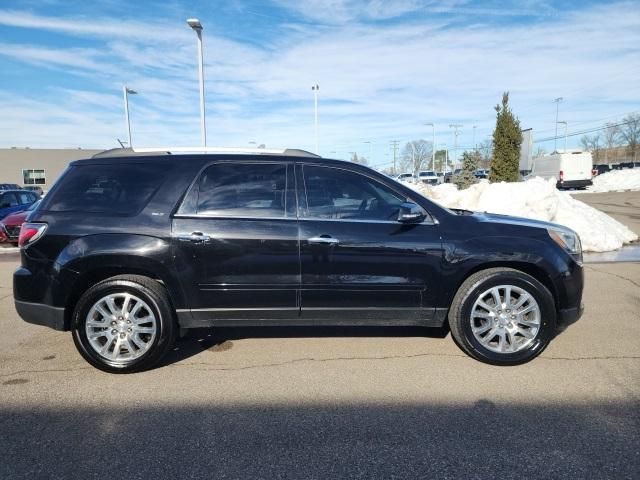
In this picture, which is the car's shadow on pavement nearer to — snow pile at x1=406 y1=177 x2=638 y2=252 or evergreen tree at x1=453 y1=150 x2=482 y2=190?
snow pile at x1=406 y1=177 x2=638 y2=252

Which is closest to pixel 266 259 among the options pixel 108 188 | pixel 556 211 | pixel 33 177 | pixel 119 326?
pixel 119 326

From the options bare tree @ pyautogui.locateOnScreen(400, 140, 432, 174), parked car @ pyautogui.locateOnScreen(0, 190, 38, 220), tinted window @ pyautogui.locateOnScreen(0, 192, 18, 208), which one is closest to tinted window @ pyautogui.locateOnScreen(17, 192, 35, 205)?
parked car @ pyautogui.locateOnScreen(0, 190, 38, 220)

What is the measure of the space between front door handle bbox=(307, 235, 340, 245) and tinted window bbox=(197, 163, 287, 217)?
34 centimetres

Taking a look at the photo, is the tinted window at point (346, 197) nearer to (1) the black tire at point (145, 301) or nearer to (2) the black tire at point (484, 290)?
(2) the black tire at point (484, 290)

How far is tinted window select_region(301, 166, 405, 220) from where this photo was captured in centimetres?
389

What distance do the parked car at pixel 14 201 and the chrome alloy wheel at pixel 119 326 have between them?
10.6 m

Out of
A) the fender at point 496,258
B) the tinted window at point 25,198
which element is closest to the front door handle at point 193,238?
the fender at point 496,258

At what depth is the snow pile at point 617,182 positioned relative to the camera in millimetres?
33469

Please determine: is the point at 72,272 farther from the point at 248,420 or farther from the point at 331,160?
the point at 331,160

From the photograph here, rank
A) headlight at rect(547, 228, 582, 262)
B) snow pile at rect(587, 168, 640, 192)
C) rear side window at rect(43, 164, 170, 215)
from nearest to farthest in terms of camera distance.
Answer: rear side window at rect(43, 164, 170, 215) → headlight at rect(547, 228, 582, 262) → snow pile at rect(587, 168, 640, 192)

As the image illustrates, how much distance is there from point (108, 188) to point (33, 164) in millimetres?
62044

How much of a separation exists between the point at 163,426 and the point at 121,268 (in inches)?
57.2

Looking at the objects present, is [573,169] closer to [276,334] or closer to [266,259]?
[276,334]

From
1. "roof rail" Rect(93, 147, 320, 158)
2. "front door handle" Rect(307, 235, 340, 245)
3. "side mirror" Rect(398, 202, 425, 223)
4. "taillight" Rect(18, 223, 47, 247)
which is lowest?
"front door handle" Rect(307, 235, 340, 245)
